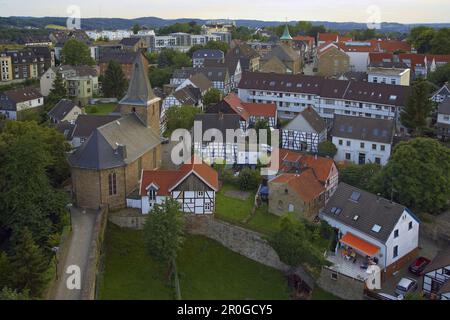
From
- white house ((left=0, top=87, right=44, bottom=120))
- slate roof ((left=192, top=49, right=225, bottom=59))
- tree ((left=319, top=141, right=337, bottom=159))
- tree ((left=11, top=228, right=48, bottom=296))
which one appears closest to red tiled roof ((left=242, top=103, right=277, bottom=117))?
tree ((left=319, top=141, right=337, bottom=159))

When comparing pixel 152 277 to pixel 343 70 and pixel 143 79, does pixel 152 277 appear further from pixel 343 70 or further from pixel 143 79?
pixel 343 70

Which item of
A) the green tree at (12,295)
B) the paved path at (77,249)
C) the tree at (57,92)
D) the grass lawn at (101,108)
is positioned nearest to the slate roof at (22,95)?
the tree at (57,92)

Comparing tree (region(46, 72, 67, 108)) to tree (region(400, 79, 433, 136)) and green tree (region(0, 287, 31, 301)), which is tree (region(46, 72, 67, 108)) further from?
green tree (region(0, 287, 31, 301))

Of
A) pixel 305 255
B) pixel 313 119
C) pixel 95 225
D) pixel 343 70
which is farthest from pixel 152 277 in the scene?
pixel 343 70

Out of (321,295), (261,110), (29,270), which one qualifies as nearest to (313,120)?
(261,110)

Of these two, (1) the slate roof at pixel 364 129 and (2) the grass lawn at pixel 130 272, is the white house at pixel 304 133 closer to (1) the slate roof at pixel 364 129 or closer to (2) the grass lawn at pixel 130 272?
(1) the slate roof at pixel 364 129

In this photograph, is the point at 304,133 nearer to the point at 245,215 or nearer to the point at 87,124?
the point at 245,215
